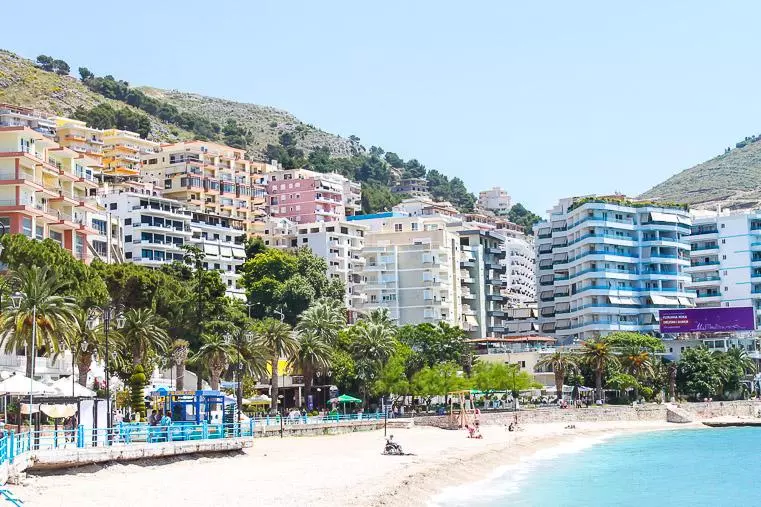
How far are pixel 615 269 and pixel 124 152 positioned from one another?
78.2 metres

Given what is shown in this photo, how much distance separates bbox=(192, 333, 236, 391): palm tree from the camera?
75938mm

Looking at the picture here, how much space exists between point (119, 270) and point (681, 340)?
77.3 m

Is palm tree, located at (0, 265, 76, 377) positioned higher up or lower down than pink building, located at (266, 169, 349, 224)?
lower down

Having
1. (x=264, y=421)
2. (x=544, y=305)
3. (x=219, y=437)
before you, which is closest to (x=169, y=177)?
(x=544, y=305)

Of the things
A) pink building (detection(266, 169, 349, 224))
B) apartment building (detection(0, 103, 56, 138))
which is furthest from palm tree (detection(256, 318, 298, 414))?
pink building (detection(266, 169, 349, 224))

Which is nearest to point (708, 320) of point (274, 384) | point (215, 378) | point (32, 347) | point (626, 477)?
point (274, 384)

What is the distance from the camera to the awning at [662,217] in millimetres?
146750

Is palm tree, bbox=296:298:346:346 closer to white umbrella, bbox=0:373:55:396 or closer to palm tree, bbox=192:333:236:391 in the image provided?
palm tree, bbox=192:333:236:391

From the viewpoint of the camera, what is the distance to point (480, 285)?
152 meters

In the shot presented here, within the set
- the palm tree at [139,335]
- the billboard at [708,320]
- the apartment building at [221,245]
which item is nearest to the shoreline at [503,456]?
the billboard at [708,320]

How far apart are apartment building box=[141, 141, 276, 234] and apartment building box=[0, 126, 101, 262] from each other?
173 feet

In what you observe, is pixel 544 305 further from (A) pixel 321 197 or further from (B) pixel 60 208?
(B) pixel 60 208

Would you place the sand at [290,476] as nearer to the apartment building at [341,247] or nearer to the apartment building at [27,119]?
the apartment building at [341,247]

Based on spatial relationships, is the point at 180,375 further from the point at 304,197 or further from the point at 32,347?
the point at 304,197
